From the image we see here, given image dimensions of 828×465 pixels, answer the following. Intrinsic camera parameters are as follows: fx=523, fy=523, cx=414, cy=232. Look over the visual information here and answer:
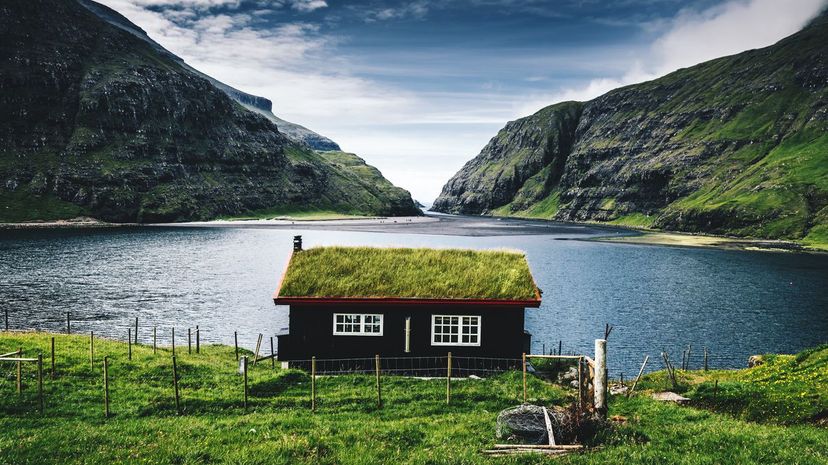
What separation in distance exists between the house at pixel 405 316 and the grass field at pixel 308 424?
4.54 m

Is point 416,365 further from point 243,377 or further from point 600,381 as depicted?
point 600,381

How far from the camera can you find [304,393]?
27.5m

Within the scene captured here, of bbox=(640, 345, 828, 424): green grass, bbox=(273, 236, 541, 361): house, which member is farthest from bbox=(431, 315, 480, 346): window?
bbox=(640, 345, 828, 424): green grass

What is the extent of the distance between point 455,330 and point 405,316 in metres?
3.60

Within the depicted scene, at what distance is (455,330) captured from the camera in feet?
119

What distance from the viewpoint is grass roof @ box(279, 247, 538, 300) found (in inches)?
1398

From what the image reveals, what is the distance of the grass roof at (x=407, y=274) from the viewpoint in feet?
116

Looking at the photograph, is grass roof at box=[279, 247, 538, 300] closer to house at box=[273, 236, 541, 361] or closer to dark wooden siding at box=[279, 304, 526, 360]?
house at box=[273, 236, 541, 361]

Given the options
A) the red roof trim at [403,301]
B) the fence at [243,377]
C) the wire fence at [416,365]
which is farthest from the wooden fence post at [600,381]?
the wire fence at [416,365]

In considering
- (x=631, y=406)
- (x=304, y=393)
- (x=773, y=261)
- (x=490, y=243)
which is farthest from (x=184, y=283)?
(x=773, y=261)

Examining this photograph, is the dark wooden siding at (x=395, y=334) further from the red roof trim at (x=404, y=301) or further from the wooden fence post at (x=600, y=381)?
the wooden fence post at (x=600, y=381)

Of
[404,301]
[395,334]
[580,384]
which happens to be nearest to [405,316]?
[404,301]

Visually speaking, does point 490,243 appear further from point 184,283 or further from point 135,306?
point 135,306

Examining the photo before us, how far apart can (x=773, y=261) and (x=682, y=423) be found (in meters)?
142
